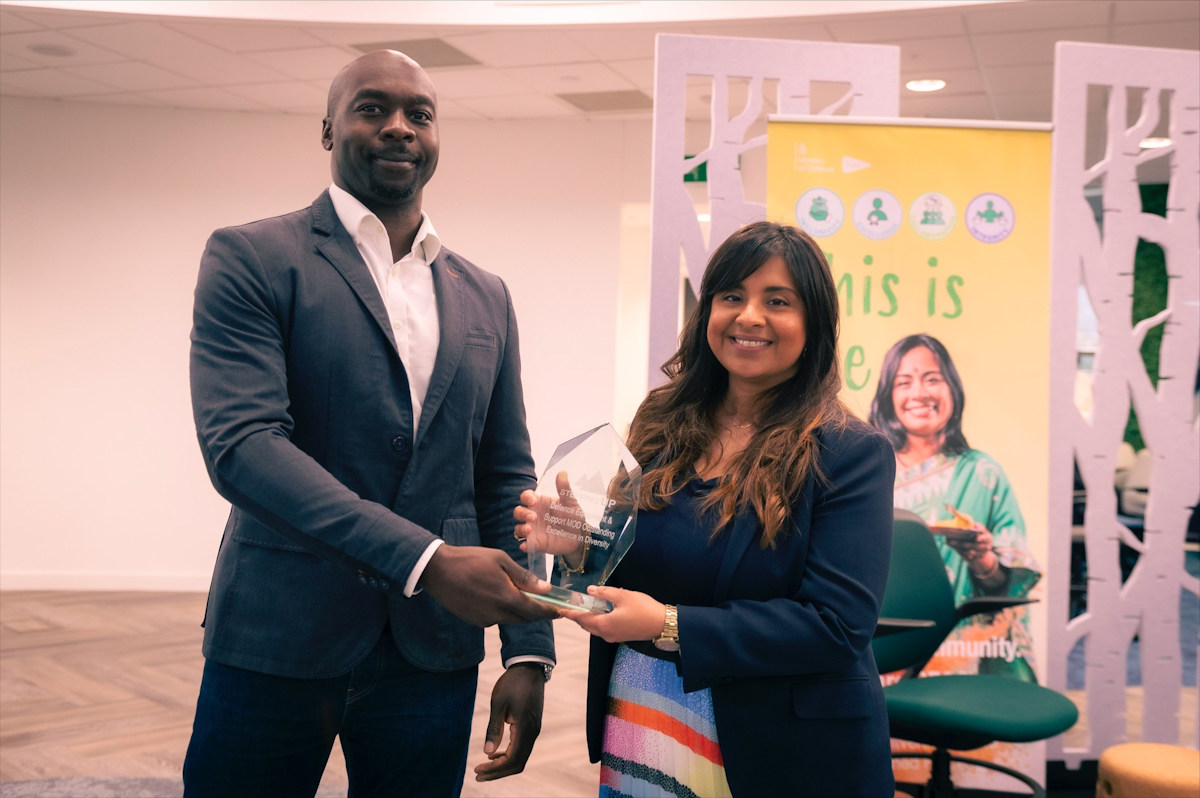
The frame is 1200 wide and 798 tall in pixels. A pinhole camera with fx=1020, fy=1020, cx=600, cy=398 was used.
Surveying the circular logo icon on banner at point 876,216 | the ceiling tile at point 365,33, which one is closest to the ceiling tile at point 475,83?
the ceiling tile at point 365,33

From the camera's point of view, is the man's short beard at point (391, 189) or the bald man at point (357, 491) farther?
the man's short beard at point (391, 189)

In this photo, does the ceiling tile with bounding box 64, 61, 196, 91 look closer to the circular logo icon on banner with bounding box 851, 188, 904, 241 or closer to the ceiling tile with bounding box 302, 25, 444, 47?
the ceiling tile with bounding box 302, 25, 444, 47

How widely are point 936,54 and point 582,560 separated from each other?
5272 mm

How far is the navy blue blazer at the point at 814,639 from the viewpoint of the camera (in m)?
1.45

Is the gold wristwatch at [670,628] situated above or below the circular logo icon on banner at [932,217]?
below

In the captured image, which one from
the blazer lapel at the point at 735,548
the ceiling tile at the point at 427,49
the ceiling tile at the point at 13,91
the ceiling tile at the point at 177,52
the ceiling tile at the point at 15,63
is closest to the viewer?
the blazer lapel at the point at 735,548

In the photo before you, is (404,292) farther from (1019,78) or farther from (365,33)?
(1019,78)

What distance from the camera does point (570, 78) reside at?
6.36 metres

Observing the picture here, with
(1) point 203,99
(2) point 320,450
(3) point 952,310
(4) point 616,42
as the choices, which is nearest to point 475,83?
(4) point 616,42

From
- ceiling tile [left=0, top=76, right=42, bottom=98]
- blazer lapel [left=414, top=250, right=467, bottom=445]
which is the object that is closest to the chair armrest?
blazer lapel [left=414, top=250, right=467, bottom=445]

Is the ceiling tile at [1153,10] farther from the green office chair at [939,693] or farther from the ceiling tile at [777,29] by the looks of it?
the green office chair at [939,693]

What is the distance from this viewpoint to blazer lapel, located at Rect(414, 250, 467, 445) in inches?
57.1

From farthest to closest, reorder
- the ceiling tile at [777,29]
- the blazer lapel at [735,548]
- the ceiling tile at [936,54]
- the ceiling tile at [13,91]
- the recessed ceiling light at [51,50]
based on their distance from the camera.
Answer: the ceiling tile at [13,91] < the recessed ceiling light at [51,50] < the ceiling tile at [936,54] < the ceiling tile at [777,29] < the blazer lapel at [735,548]

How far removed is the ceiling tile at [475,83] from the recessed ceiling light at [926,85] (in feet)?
8.01
